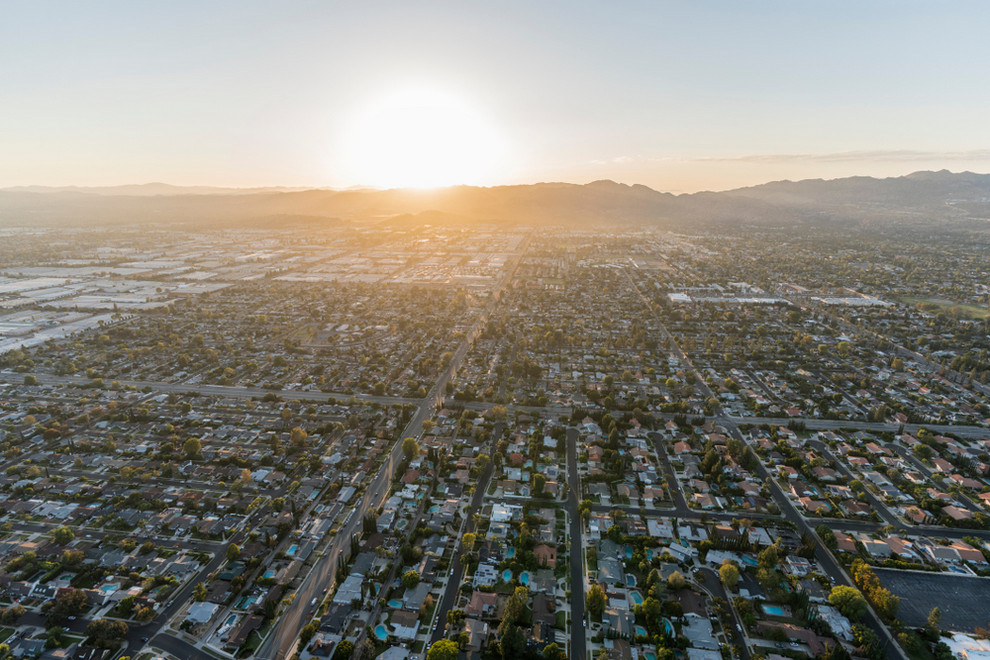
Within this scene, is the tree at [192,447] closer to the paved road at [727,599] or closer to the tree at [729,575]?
the paved road at [727,599]

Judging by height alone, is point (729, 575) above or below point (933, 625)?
above

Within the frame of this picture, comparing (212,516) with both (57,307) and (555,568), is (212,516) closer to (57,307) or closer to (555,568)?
(555,568)

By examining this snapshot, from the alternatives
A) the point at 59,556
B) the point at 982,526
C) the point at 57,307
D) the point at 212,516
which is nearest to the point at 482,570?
the point at 212,516

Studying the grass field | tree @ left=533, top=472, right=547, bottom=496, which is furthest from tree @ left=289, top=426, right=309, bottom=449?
the grass field

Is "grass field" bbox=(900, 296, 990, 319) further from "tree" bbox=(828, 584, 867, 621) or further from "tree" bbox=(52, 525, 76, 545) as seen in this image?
"tree" bbox=(52, 525, 76, 545)

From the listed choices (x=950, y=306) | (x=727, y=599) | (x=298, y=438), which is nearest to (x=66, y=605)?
(x=298, y=438)

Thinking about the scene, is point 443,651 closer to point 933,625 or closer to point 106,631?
point 106,631
